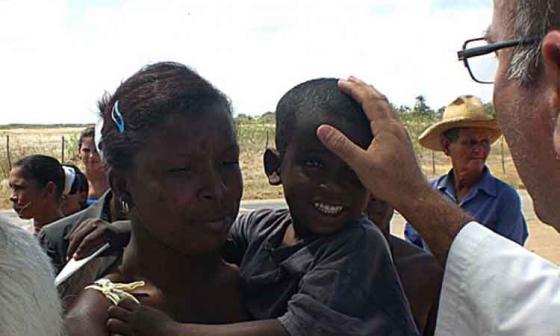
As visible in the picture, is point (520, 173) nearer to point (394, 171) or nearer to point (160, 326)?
point (394, 171)

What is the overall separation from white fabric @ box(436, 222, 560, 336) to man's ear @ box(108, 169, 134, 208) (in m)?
0.81

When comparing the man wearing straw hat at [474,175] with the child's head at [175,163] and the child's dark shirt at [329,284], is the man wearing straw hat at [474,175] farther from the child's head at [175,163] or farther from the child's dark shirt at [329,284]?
the child's head at [175,163]

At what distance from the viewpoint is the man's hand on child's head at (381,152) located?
200cm

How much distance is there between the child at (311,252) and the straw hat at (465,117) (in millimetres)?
3631

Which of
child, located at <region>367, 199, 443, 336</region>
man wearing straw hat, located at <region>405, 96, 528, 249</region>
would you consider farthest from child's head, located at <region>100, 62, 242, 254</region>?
man wearing straw hat, located at <region>405, 96, 528, 249</region>

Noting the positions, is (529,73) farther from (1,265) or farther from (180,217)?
(1,265)

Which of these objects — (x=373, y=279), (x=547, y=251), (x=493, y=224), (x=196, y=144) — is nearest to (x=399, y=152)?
(x=373, y=279)

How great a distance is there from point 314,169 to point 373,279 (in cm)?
37

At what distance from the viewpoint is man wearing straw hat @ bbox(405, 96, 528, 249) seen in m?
5.13

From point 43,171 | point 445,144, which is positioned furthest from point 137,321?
point 445,144

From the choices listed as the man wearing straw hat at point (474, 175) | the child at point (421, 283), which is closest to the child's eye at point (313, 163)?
the child at point (421, 283)

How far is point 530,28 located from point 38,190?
4643mm

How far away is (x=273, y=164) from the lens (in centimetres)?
227

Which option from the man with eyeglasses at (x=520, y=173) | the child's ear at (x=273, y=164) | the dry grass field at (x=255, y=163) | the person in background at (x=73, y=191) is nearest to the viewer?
the man with eyeglasses at (x=520, y=173)
